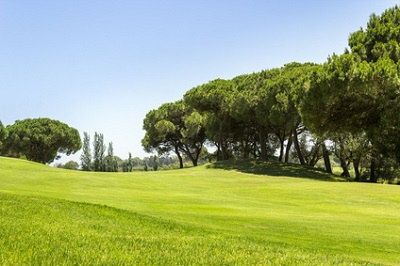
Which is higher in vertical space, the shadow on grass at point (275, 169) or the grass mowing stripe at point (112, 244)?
the shadow on grass at point (275, 169)

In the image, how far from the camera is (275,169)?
51.3 m

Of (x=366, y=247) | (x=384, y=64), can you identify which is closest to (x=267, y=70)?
(x=384, y=64)

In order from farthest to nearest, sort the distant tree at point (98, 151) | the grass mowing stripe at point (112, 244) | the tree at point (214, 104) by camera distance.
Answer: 1. the distant tree at point (98, 151)
2. the tree at point (214, 104)
3. the grass mowing stripe at point (112, 244)

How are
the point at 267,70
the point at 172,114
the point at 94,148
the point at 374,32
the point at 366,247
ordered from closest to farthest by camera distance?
the point at 366,247, the point at 374,32, the point at 267,70, the point at 172,114, the point at 94,148

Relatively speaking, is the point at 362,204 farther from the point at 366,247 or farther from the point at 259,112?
the point at 259,112

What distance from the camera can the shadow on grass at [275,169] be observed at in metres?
46.7

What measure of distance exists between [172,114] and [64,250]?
2837 inches

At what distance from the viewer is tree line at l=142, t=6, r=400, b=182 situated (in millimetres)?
26281

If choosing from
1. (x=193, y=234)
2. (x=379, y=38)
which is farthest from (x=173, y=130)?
(x=193, y=234)

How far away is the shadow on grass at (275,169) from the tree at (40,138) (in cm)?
4624

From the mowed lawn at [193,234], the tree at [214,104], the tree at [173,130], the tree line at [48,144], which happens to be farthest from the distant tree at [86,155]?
the mowed lawn at [193,234]

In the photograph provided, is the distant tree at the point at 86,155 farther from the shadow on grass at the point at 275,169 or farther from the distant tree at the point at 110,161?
the shadow on grass at the point at 275,169

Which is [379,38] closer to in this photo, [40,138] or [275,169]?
[275,169]

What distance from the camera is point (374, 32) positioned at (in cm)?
2991
